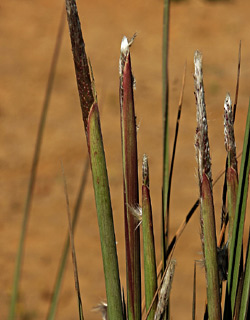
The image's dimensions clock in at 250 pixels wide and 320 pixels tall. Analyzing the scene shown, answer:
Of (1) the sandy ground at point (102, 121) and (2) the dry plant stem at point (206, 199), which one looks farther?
(1) the sandy ground at point (102, 121)

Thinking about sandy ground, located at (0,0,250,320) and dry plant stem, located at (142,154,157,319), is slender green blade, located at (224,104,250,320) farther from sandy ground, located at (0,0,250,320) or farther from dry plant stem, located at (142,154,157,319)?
sandy ground, located at (0,0,250,320)

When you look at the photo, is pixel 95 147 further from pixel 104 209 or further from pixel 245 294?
pixel 245 294

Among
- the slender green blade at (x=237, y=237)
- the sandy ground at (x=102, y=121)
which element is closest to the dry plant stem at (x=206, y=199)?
the slender green blade at (x=237, y=237)

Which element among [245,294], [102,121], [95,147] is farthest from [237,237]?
[102,121]

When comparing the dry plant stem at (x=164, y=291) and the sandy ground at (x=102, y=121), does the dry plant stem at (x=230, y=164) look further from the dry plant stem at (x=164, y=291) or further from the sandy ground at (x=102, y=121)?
the sandy ground at (x=102, y=121)

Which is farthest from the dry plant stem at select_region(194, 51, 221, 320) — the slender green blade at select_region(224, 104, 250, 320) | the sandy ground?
the sandy ground

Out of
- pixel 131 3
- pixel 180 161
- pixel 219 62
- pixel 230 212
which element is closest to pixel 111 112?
pixel 180 161

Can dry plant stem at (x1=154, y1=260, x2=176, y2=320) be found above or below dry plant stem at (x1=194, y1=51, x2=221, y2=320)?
below
